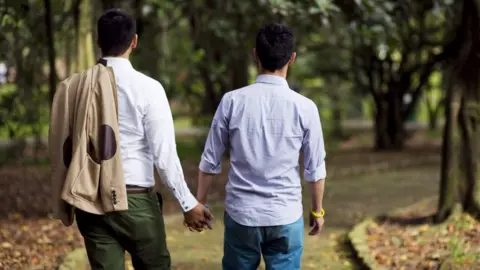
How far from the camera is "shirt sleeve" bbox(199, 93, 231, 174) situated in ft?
13.9

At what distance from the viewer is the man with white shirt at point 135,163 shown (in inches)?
161

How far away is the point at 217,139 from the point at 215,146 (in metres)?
0.05

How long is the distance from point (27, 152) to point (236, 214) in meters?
18.6

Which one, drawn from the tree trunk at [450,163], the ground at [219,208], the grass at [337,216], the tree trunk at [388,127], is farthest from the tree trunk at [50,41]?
the tree trunk at [388,127]

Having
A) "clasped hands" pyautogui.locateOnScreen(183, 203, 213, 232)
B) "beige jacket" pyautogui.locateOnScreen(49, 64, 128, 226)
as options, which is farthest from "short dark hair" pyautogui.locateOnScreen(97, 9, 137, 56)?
"clasped hands" pyautogui.locateOnScreen(183, 203, 213, 232)

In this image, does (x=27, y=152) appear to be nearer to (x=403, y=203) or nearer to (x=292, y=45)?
(x=403, y=203)

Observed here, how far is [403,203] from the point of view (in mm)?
12414

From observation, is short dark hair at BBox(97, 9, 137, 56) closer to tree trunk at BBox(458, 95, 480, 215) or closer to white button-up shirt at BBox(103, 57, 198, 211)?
white button-up shirt at BBox(103, 57, 198, 211)

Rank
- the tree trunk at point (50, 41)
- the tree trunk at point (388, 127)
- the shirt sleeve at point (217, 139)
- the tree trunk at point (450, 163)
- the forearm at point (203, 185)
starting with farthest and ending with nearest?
1. the tree trunk at point (388, 127)
2. the tree trunk at point (50, 41)
3. the tree trunk at point (450, 163)
4. the forearm at point (203, 185)
5. the shirt sleeve at point (217, 139)

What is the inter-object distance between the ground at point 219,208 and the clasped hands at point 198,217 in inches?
128

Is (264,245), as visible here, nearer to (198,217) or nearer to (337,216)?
(198,217)

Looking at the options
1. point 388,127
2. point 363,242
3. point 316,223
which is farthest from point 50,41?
point 388,127

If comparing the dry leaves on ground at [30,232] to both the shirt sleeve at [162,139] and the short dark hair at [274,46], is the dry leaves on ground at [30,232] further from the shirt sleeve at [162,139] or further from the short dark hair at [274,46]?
the short dark hair at [274,46]

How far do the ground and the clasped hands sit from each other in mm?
3246
